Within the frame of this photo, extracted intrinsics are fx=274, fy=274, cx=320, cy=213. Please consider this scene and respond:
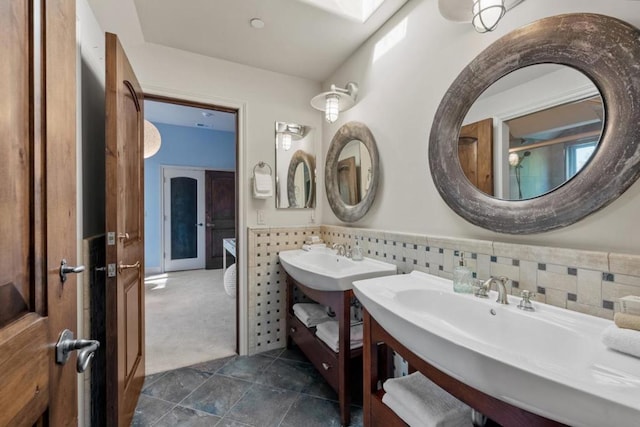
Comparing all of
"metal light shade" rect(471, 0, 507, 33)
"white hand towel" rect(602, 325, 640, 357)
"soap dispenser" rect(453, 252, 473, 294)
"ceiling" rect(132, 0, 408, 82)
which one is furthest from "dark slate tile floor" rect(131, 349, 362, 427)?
"ceiling" rect(132, 0, 408, 82)

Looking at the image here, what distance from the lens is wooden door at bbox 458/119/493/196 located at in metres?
1.22

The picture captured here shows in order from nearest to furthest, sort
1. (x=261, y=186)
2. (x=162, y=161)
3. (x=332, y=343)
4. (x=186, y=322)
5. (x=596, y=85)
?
(x=596, y=85), (x=332, y=343), (x=261, y=186), (x=186, y=322), (x=162, y=161)

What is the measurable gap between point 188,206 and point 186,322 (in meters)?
2.93

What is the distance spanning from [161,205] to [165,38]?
3.74 m

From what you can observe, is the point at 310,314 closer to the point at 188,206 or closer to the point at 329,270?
the point at 329,270

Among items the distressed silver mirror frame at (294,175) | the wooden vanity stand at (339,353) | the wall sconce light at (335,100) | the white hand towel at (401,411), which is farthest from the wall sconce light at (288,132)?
the white hand towel at (401,411)

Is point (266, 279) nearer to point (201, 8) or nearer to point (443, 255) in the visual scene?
point (443, 255)

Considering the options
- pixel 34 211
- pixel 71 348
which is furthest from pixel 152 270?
pixel 34 211

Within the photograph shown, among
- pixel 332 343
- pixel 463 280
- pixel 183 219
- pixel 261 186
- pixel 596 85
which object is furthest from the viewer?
pixel 183 219

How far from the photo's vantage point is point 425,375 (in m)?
0.91

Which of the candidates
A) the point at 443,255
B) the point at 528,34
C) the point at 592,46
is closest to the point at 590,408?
the point at 443,255

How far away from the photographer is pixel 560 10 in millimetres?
993

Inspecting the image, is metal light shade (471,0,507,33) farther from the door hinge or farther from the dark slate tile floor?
the dark slate tile floor

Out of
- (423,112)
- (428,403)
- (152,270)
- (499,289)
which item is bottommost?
(152,270)
